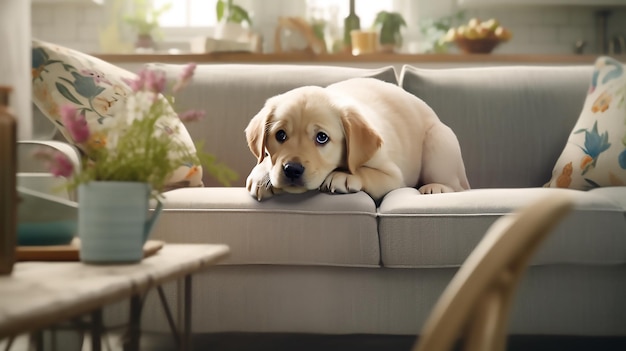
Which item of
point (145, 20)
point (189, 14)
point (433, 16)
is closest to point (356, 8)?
point (433, 16)

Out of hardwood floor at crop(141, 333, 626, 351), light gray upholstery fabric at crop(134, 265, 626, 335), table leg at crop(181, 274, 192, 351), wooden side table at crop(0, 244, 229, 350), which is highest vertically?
wooden side table at crop(0, 244, 229, 350)

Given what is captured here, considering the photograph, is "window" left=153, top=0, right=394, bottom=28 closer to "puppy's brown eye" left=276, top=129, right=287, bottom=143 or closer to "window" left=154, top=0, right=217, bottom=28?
"window" left=154, top=0, right=217, bottom=28

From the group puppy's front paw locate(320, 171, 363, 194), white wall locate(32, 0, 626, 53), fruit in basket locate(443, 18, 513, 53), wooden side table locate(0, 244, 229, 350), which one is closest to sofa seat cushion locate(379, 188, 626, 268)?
puppy's front paw locate(320, 171, 363, 194)

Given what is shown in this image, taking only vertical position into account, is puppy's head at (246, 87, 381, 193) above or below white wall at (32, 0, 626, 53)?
below

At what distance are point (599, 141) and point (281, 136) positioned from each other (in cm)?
114

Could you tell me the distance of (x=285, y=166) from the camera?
2178 mm

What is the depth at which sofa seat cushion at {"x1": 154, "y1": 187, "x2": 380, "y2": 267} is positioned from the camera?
209cm

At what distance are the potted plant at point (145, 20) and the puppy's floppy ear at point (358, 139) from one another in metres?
2.81

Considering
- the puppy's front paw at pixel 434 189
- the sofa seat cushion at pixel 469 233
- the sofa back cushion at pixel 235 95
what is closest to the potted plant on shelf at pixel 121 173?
the sofa seat cushion at pixel 469 233

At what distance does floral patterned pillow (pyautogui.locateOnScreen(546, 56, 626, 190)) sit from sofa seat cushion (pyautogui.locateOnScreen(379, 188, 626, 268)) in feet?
1.79

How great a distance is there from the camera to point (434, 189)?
8.50 ft

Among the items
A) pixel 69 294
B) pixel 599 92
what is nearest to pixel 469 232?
pixel 599 92

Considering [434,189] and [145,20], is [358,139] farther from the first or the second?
[145,20]

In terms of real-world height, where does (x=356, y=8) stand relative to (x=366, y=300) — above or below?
above
